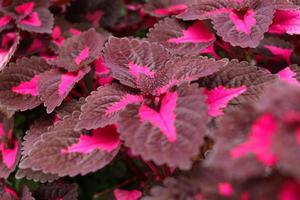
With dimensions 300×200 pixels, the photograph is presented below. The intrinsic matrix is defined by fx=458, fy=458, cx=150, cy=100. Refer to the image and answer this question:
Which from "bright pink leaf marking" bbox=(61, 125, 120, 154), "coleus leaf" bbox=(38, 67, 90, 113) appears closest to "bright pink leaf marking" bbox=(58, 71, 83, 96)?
"coleus leaf" bbox=(38, 67, 90, 113)

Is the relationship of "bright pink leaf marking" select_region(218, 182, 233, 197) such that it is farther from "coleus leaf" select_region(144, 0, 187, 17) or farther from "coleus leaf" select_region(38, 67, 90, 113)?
"coleus leaf" select_region(144, 0, 187, 17)

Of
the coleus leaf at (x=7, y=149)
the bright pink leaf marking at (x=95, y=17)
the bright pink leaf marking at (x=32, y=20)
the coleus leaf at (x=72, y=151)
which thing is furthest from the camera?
the bright pink leaf marking at (x=95, y=17)

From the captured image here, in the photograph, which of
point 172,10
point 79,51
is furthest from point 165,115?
point 172,10

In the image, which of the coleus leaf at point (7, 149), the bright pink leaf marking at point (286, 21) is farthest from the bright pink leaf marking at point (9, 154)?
the bright pink leaf marking at point (286, 21)

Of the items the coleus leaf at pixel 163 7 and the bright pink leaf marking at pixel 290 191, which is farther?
the coleus leaf at pixel 163 7

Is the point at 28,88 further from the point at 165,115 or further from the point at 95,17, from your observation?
the point at 95,17

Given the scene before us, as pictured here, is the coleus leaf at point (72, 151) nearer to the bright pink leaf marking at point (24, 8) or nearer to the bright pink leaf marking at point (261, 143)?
the bright pink leaf marking at point (261, 143)

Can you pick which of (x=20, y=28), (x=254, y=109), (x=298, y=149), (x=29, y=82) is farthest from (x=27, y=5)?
(x=298, y=149)

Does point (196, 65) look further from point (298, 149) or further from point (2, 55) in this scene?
point (2, 55)
